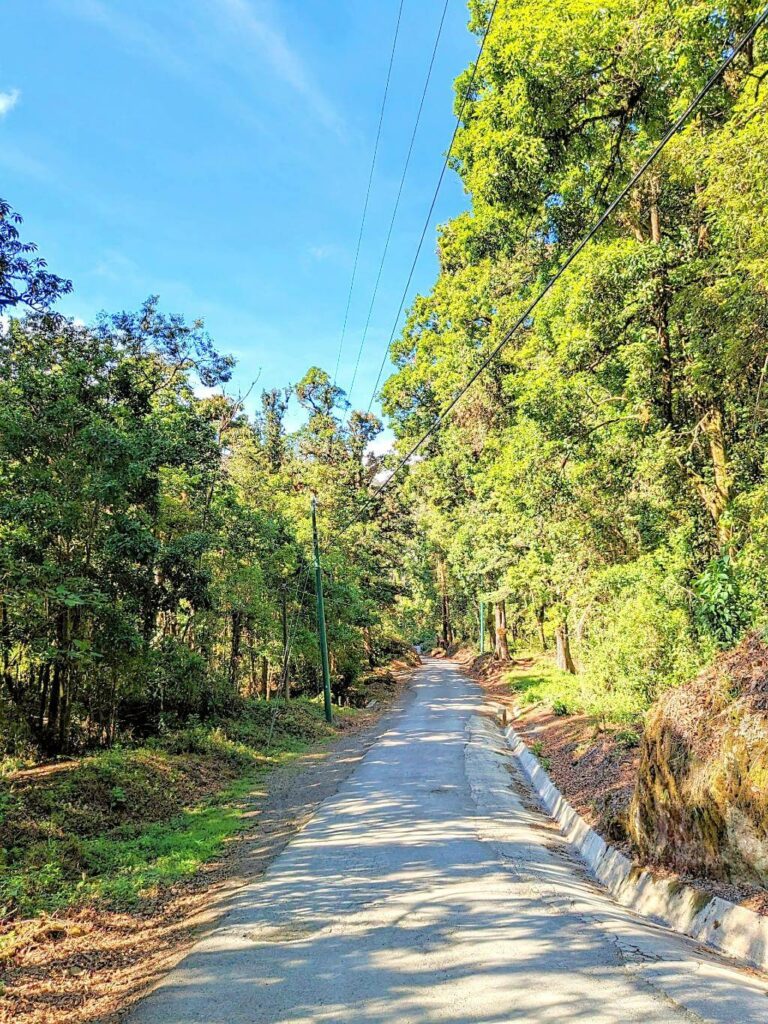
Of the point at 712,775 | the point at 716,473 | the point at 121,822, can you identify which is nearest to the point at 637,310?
the point at 716,473

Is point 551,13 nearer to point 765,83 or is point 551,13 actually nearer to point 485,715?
point 765,83

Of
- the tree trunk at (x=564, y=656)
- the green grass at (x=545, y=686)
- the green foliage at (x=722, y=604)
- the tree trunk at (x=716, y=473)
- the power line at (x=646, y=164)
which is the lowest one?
the green grass at (x=545, y=686)

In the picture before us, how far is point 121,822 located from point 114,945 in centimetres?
344

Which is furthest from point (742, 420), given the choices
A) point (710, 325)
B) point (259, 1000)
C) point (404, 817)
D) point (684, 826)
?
point (259, 1000)

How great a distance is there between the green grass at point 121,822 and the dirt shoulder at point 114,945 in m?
0.28

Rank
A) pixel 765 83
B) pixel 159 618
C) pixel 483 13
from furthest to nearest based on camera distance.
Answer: pixel 159 618 → pixel 483 13 → pixel 765 83

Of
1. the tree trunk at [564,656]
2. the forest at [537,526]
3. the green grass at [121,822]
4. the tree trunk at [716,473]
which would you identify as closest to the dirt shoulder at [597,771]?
the forest at [537,526]

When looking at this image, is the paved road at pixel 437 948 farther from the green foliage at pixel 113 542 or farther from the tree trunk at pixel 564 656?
the tree trunk at pixel 564 656

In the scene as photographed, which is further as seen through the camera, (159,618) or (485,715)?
(485,715)

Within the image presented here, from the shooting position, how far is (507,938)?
4.71m

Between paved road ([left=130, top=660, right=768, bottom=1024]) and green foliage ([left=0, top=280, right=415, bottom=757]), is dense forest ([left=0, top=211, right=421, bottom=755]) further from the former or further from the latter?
paved road ([left=130, top=660, right=768, bottom=1024])

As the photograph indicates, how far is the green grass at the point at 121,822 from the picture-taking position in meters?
6.26

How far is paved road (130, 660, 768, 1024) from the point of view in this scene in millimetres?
3707

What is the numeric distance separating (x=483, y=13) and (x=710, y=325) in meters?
7.99
